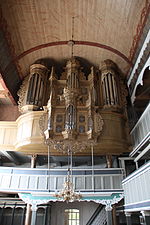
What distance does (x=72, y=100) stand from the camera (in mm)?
9625

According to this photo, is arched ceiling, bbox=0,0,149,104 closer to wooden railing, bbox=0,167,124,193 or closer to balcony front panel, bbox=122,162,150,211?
wooden railing, bbox=0,167,124,193

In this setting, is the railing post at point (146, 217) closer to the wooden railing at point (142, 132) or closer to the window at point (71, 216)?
the wooden railing at point (142, 132)

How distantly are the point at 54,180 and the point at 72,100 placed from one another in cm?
437

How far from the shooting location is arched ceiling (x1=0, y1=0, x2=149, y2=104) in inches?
366

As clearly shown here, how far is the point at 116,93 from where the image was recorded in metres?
11.6

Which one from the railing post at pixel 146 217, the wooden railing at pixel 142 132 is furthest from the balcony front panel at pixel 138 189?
the wooden railing at pixel 142 132

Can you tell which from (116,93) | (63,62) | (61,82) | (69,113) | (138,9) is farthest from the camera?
(63,62)

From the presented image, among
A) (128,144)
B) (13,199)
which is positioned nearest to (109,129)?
(128,144)

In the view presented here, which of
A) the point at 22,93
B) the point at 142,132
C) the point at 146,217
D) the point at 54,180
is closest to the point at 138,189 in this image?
the point at 146,217

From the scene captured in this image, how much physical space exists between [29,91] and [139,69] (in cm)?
628

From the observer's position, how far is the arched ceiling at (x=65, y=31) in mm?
9297

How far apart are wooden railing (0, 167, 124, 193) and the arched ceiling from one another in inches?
199

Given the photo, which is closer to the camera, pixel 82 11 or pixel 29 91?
pixel 82 11

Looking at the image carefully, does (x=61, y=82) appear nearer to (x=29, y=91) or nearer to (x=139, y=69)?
(x=29, y=91)
